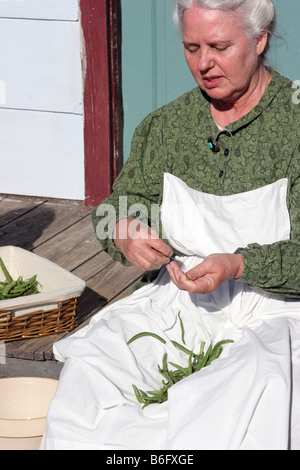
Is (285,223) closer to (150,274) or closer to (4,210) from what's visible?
(150,274)

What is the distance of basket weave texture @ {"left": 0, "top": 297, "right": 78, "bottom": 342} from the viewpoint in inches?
116

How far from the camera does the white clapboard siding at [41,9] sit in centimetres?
407

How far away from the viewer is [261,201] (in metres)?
2.33

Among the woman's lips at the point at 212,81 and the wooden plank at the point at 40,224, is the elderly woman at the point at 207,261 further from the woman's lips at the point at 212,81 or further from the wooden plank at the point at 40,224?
the wooden plank at the point at 40,224

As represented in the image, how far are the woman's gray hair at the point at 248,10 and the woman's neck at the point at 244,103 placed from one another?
16 centimetres

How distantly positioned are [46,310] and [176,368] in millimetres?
858

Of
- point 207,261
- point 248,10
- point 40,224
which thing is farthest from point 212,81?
point 40,224

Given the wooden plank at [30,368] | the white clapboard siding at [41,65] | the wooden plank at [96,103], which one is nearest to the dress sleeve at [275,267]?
the wooden plank at [30,368]

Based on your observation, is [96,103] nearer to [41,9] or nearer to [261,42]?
[41,9]

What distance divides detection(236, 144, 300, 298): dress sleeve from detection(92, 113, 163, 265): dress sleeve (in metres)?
0.44

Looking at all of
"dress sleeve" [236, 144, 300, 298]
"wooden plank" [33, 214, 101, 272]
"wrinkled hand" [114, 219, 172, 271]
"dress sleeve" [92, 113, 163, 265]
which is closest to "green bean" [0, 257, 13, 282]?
"wooden plank" [33, 214, 101, 272]

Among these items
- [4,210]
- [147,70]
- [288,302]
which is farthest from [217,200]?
[4,210]
